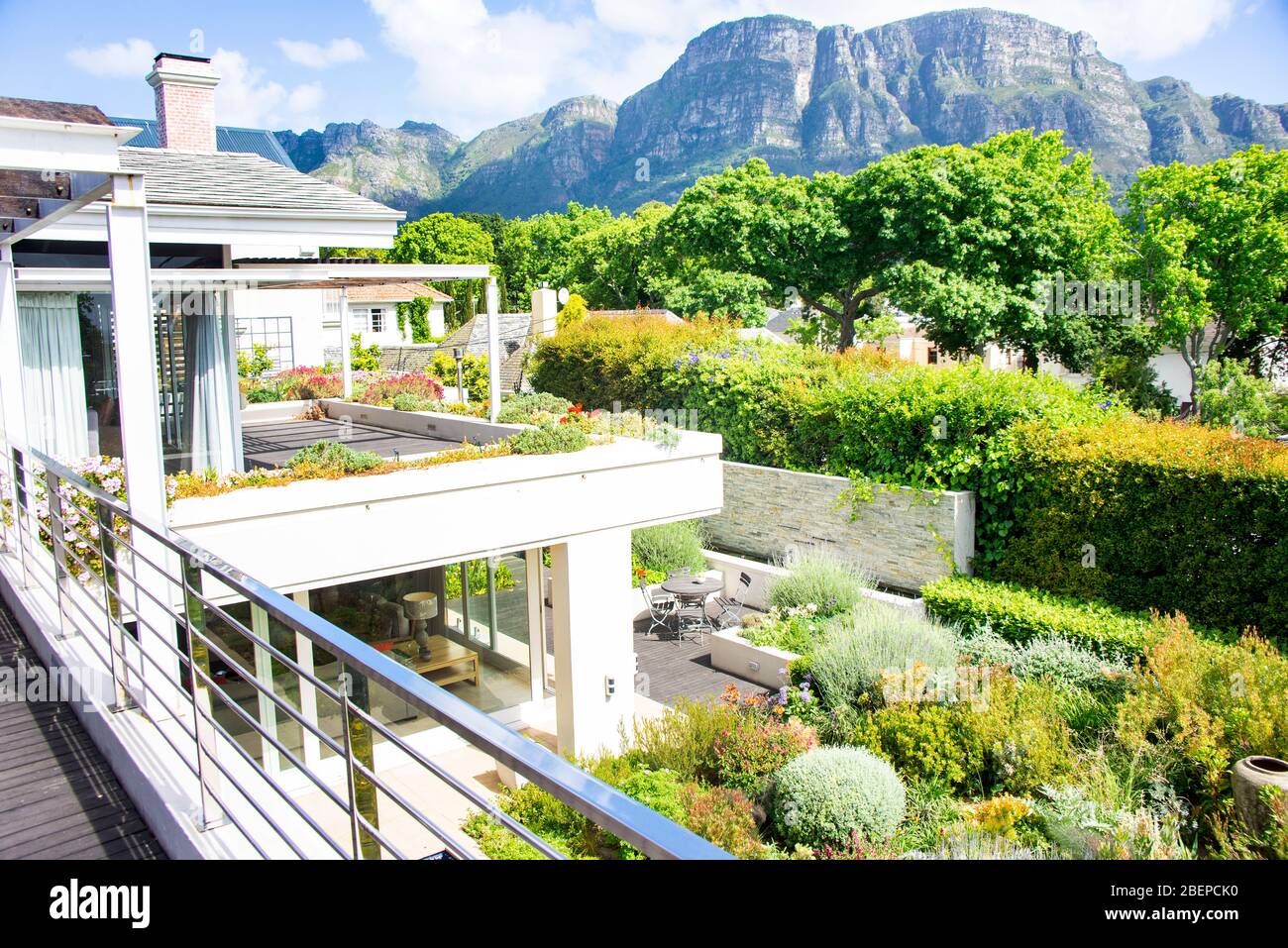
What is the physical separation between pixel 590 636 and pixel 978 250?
2326 cm

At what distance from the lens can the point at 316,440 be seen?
1302 centimetres

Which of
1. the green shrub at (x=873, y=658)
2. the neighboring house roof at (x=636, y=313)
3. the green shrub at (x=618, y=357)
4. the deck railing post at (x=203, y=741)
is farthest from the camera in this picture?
the neighboring house roof at (x=636, y=313)

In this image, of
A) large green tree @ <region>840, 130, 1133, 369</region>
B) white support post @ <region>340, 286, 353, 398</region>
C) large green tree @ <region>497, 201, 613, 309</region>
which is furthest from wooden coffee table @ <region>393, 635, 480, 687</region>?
large green tree @ <region>497, 201, 613, 309</region>

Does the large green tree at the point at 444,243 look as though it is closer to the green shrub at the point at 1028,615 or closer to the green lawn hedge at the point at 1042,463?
the green lawn hedge at the point at 1042,463

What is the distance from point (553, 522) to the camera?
943 cm

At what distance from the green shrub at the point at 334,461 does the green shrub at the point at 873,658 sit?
5134mm

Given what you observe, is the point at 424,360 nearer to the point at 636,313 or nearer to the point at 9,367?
the point at 636,313

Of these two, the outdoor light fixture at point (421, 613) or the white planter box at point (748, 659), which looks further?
the white planter box at point (748, 659)

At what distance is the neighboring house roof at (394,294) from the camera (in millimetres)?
47625

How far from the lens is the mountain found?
378 feet

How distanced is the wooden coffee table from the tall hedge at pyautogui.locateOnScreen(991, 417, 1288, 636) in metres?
7.05

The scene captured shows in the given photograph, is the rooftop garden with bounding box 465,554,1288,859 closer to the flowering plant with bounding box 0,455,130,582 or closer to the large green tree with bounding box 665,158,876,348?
the flowering plant with bounding box 0,455,130,582

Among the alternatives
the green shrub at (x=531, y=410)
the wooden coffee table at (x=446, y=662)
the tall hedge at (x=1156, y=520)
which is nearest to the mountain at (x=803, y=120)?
the tall hedge at (x=1156, y=520)

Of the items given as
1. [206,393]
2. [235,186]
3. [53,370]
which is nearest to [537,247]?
[206,393]
